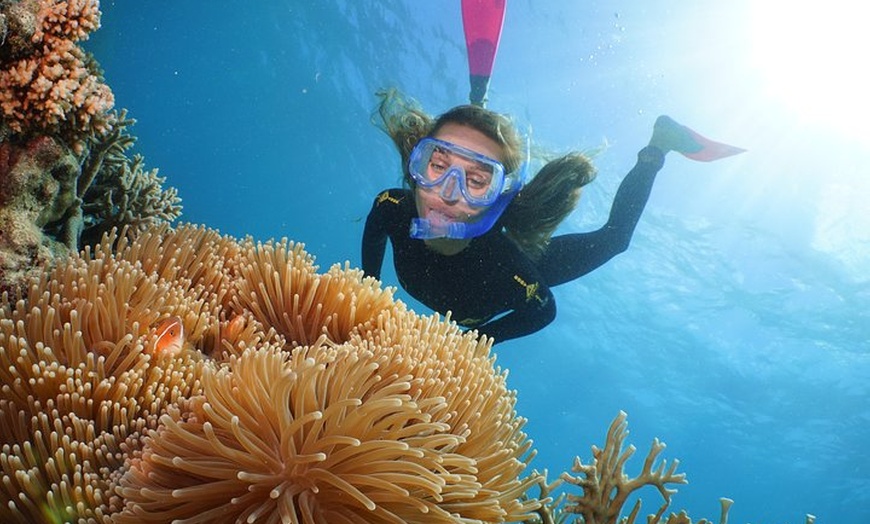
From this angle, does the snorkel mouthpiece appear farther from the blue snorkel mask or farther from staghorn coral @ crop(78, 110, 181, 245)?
staghorn coral @ crop(78, 110, 181, 245)

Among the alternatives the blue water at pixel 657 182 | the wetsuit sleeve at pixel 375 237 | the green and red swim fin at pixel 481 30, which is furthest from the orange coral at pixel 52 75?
the green and red swim fin at pixel 481 30

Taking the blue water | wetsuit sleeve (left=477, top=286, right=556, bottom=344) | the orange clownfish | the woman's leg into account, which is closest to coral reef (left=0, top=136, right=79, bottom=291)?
the orange clownfish

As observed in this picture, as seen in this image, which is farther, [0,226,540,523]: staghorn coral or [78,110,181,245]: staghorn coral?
[78,110,181,245]: staghorn coral

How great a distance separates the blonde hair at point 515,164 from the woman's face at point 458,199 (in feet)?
0.24

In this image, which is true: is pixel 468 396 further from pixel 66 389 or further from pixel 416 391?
pixel 66 389

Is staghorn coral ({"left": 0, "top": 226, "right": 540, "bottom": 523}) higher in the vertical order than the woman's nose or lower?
lower

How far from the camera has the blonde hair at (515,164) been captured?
19.5 feet

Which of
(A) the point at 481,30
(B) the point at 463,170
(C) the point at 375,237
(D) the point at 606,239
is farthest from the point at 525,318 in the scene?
(A) the point at 481,30

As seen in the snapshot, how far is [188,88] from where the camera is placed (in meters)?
48.2

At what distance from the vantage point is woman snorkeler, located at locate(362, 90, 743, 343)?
18.9 feet

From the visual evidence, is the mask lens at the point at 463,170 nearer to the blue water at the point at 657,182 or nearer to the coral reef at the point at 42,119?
the blue water at the point at 657,182

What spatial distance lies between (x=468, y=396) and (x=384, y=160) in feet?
107

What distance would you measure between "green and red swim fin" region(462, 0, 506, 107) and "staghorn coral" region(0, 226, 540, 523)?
255 inches

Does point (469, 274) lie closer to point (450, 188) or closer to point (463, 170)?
point (450, 188)
